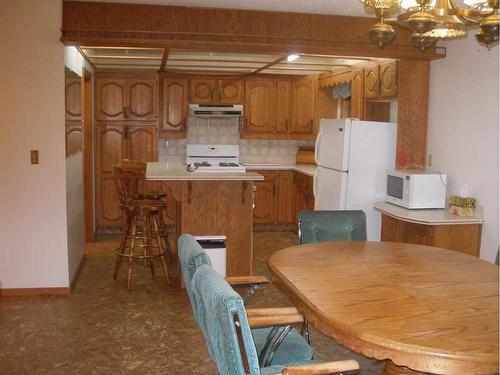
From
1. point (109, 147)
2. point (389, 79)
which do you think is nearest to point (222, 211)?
point (389, 79)

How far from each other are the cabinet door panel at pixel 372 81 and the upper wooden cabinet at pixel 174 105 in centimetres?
256

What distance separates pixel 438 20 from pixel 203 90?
5.13 metres

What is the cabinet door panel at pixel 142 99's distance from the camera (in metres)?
6.78

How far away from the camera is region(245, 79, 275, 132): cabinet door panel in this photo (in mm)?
7199

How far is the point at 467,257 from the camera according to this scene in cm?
273

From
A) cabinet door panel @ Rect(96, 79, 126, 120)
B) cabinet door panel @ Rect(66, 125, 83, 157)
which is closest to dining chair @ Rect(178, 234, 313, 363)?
cabinet door panel @ Rect(66, 125, 83, 157)

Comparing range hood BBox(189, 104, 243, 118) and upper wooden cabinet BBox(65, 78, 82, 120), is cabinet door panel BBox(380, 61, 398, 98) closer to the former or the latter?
range hood BBox(189, 104, 243, 118)

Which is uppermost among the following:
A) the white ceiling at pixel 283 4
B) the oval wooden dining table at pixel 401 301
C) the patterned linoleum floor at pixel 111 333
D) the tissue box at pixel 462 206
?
the white ceiling at pixel 283 4

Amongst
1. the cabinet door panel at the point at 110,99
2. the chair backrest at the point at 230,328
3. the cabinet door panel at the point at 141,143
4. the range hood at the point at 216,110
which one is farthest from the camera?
the range hood at the point at 216,110

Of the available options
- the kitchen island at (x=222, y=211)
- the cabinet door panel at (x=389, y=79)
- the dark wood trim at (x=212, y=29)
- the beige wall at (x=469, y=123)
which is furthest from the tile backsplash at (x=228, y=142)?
the dark wood trim at (x=212, y=29)

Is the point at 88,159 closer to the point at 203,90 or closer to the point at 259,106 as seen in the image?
the point at 203,90

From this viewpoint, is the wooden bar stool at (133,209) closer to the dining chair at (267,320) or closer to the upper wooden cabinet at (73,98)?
the upper wooden cabinet at (73,98)

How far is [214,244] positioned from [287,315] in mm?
2181

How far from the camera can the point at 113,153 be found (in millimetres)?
6766
